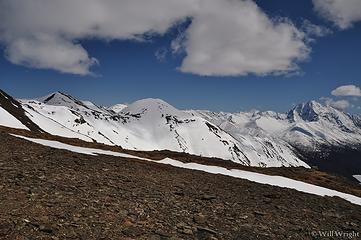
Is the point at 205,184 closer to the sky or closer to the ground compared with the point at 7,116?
closer to the ground

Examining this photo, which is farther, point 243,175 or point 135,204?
point 243,175

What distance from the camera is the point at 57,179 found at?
73.5 ft

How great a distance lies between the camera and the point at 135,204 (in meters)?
20.4

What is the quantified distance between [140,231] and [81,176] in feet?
26.5

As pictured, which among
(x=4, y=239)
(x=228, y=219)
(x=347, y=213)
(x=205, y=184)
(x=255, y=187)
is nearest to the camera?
(x=4, y=239)

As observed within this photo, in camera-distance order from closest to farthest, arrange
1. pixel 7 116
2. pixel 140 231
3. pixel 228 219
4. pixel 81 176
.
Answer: pixel 140 231, pixel 228 219, pixel 81 176, pixel 7 116

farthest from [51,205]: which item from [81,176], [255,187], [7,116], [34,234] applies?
[7,116]

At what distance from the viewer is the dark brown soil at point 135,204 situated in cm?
1677

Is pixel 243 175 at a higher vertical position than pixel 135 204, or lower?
higher

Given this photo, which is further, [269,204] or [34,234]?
[269,204]

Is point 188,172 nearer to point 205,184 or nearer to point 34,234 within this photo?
point 205,184

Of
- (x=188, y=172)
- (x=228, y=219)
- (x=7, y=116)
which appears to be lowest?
(x=228, y=219)

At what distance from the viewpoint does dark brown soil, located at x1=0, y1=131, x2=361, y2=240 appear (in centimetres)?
1677

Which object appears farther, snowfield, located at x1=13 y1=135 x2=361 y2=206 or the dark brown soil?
snowfield, located at x1=13 y1=135 x2=361 y2=206
